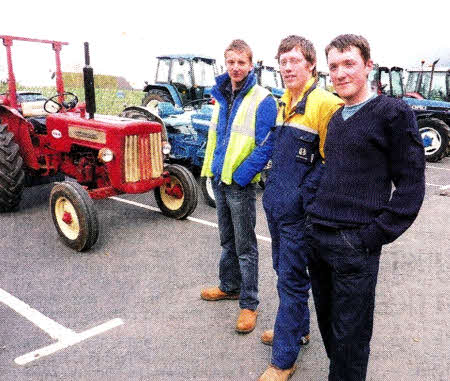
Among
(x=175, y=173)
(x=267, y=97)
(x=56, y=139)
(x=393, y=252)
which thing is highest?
(x=267, y=97)

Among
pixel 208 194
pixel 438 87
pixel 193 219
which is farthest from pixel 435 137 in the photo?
pixel 193 219

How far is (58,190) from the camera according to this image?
443 cm

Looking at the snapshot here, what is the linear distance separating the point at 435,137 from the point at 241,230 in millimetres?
8912

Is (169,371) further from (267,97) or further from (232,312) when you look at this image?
(267,97)

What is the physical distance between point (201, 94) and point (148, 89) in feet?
5.42

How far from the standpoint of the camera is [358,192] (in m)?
1.78

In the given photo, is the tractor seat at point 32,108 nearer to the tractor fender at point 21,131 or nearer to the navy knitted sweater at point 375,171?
the tractor fender at point 21,131

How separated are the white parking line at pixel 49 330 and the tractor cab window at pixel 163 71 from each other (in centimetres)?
984

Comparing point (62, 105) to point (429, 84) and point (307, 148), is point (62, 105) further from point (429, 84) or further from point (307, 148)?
point (429, 84)

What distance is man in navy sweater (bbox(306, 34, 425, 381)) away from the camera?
5.55 ft

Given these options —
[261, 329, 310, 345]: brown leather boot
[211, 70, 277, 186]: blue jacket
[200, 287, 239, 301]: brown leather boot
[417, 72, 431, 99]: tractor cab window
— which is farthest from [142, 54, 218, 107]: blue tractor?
[261, 329, 310, 345]: brown leather boot

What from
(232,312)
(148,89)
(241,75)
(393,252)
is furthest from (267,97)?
(148,89)

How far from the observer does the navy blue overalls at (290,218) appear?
221 centimetres

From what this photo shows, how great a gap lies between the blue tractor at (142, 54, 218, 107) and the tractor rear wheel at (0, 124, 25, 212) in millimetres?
6950
